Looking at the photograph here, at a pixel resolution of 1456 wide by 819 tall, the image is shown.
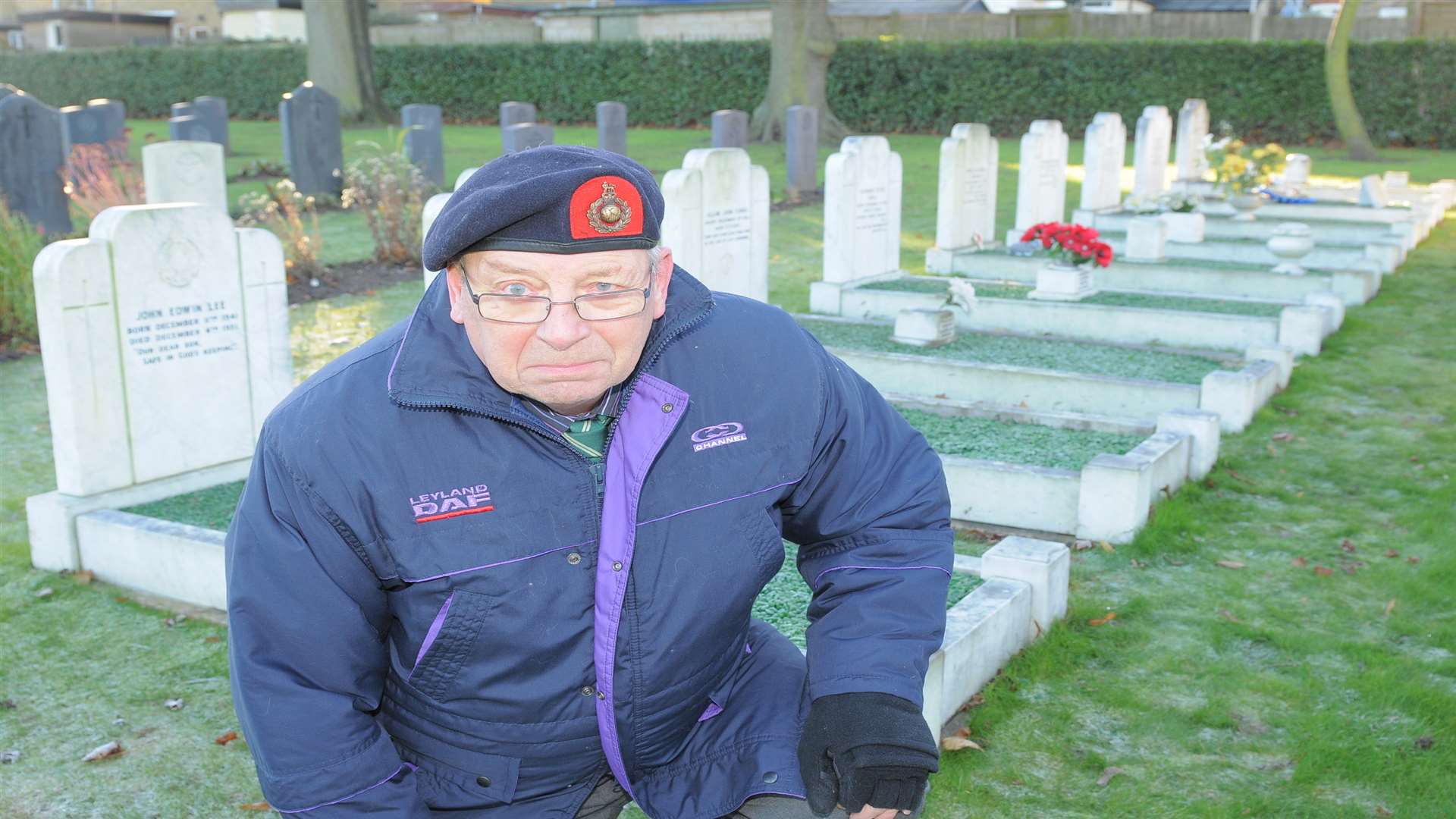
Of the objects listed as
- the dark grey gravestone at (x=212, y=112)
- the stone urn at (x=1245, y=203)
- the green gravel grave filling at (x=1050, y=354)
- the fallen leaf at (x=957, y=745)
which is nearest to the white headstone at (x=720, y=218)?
the green gravel grave filling at (x=1050, y=354)

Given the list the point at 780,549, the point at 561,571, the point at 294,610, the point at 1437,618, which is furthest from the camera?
the point at 1437,618

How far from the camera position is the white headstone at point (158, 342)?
524 cm

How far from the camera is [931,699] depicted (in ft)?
12.1

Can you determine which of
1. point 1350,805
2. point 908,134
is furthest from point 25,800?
point 908,134

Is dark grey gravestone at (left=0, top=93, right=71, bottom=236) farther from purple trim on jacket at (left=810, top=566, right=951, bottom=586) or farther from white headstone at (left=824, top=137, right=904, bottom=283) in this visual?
purple trim on jacket at (left=810, top=566, right=951, bottom=586)

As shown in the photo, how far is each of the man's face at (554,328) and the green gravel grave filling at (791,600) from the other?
1991 millimetres

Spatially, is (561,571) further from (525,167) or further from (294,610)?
(525,167)

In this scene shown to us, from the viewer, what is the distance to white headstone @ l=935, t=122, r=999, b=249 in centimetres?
1191

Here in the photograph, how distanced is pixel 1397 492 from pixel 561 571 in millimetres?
5146

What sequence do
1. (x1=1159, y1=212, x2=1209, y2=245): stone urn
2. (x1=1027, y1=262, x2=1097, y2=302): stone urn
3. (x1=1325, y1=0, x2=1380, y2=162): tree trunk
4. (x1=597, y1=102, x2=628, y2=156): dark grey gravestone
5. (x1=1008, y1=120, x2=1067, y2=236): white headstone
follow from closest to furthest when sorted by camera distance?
(x1=1027, y1=262, x2=1097, y2=302): stone urn
(x1=1159, y1=212, x2=1209, y2=245): stone urn
(x1=1008, y1=120, x2=1067, y2=236): white headstone
(x1=597, y1=102, x2=628, y2=156): dark grey gravestone
(x1=1325, y1=0, x2=1380, y2=162): tree trunk

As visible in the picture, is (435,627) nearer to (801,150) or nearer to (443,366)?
(443,366)

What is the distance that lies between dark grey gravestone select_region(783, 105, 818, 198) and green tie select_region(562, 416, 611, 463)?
1512 cm

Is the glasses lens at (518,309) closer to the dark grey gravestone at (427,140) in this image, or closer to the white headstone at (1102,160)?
the white headstone at (1102,160)

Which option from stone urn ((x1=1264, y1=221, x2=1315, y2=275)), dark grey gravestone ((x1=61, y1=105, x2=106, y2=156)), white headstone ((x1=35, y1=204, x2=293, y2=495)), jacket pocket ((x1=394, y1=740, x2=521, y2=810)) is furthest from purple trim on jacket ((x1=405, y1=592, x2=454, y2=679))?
dark grey gravestone ((x1=61, y1=105, x2=106, y2=156))
